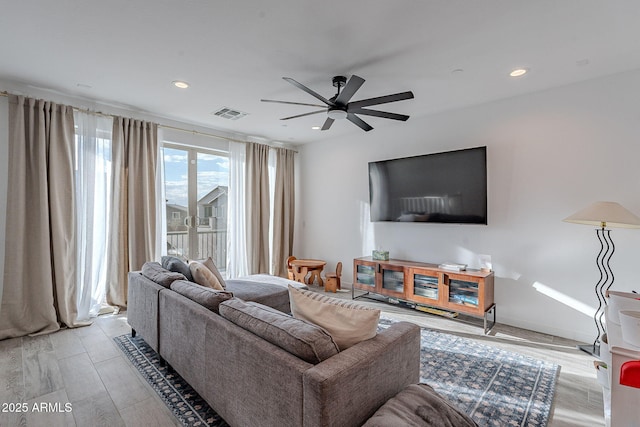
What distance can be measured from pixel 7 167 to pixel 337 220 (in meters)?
4.11

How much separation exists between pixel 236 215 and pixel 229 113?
63.9 inches

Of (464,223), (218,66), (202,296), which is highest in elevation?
(218,66)

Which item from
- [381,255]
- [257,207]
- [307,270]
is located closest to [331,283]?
[307,270]

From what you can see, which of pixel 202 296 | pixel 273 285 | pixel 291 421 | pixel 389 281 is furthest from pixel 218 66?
pixel 389 281

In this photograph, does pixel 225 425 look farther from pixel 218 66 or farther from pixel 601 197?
pixel 601 197

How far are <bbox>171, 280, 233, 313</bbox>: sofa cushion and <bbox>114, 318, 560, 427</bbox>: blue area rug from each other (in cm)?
66

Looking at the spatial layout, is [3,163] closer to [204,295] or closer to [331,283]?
[204,295]

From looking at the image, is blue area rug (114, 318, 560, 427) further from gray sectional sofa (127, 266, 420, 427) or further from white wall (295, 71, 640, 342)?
white wall (295, 71, 640, 342)

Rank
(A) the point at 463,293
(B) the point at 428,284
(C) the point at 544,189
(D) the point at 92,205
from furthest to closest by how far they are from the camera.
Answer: (B) the point at 428,284, (D) the point at 92,205, (A) the point at 463,293, (C) the point at 544,189

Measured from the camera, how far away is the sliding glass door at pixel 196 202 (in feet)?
14.5

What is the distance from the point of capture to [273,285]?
134 inches

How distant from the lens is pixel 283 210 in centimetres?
555

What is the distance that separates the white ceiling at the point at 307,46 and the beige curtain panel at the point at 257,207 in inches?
66.0

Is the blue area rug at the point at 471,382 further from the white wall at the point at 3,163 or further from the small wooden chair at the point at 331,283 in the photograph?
the small wooden chair at the point at 331,283
